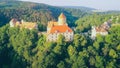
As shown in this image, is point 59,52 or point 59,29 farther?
point 59,29

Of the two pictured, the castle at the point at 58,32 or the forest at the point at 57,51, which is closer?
the forest at the point at 57,51

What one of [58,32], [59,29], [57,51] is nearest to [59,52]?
[57,51]

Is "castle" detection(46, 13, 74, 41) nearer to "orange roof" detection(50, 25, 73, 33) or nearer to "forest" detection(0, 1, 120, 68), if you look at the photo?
"orange roof" detection(50, 25, 73, 33)

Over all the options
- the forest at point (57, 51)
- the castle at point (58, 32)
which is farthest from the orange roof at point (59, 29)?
the forest at point (57, 51)

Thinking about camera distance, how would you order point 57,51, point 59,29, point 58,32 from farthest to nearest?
point 59,29
point 58,32
point 57,51

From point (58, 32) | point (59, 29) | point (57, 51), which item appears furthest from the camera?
point (59, 29)

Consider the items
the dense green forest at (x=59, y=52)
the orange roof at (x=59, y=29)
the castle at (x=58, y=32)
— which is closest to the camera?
the dense green forest at (x=59, y=52)

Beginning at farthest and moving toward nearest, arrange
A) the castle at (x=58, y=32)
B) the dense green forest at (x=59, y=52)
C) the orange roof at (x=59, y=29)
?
the orange roof at (x=59, y=29) < the castle at (x=58, y=32) < the dense green forest at (x=59, y=52)

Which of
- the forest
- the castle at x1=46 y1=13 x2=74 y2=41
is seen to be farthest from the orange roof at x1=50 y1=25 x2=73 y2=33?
the forest

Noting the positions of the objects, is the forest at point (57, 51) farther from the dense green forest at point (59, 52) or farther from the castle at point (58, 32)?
the castle at point (58, 32)

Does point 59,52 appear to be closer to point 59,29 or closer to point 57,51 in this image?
point 57,51

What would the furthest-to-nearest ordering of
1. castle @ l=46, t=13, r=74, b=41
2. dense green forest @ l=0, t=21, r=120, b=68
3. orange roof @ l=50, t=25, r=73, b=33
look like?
orange roof @ l=50, t=25, r=73, b=33 → castle @ l=46, t=13, r=74, b=41 → dense green forest @ l=0, t=21, r=120, b=68

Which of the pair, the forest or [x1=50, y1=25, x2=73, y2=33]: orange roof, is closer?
the forest

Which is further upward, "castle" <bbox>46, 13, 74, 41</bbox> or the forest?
"castle" <bbox>46, 13, 74, 41</bbox>
